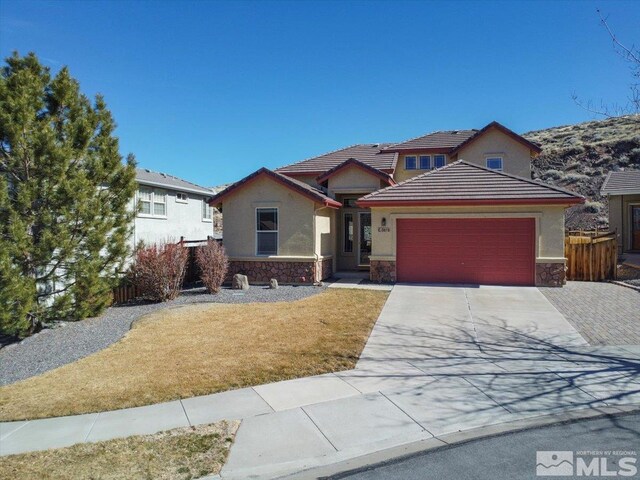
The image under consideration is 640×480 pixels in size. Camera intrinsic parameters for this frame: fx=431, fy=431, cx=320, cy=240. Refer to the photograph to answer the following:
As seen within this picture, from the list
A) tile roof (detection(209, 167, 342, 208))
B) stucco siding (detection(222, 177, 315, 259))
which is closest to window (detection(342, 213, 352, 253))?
tile roof (detection(209, 167, 342, 208))

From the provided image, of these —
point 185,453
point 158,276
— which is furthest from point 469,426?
point 158,276

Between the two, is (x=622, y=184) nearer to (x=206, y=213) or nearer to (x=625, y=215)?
(x=625, y=215)

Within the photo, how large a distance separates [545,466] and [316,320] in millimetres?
6632

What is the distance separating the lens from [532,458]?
169 inches

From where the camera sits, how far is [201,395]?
6.15 meters

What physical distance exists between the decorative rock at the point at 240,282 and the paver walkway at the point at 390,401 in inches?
317

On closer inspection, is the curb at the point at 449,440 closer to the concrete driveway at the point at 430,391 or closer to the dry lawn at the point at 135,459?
the concrete driveway at the point at 430,391

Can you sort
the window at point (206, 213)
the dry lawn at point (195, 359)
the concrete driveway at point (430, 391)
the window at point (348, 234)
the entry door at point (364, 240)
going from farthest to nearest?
1. the window at point (206, 213)
2. the window at point (348, 234)
3. the entry door at point (364, 240)
4. the dry lawn at point (195, 359)
5. the concrete driveway at point (430, 391)

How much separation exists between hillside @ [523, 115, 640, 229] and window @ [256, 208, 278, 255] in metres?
28.2

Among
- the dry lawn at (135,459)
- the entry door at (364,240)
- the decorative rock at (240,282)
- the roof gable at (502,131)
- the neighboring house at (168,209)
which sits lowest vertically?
the dry lawn at (135,459)

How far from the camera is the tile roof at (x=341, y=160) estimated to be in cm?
2167

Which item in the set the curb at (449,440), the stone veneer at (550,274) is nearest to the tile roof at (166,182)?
the stone veneer at (550,274)

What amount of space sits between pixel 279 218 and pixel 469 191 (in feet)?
23.6

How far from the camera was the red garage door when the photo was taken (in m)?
15.4
